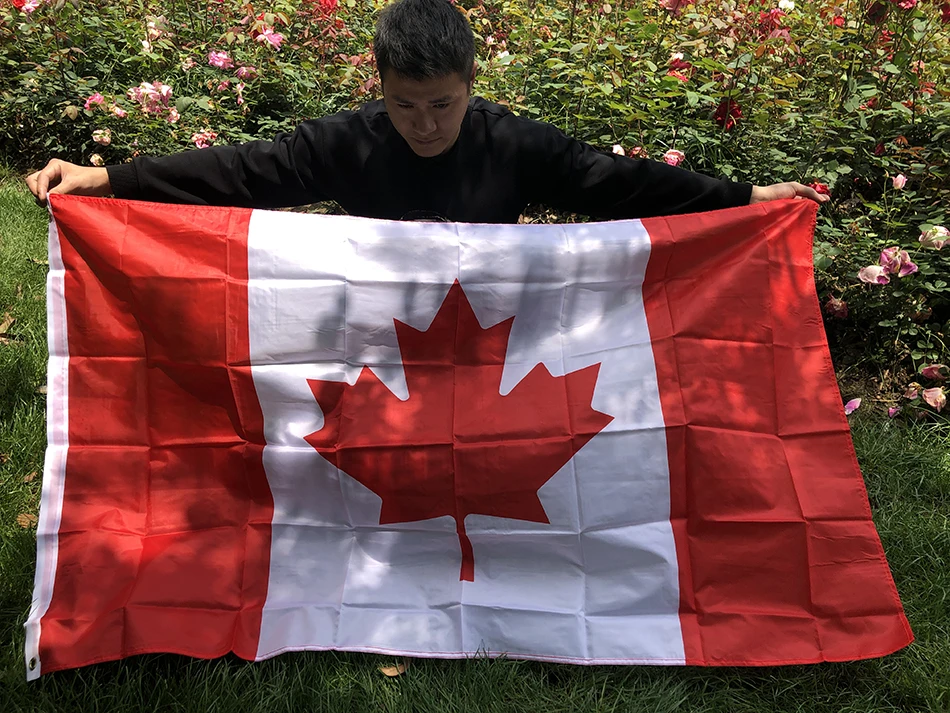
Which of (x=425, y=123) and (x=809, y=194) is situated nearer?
(x=425, y=123)

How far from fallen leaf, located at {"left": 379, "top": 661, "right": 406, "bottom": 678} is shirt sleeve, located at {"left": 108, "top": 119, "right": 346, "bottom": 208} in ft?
4.16

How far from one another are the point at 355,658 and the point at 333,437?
551 millimetres

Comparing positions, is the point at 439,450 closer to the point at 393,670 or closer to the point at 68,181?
the point at 393,670

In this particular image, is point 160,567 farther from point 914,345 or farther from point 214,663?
point 914,345

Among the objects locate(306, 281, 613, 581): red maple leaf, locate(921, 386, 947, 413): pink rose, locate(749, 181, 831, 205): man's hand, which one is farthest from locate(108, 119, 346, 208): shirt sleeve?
locate(921, 386, 947, 413): pink rose

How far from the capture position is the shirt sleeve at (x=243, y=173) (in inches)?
80.4

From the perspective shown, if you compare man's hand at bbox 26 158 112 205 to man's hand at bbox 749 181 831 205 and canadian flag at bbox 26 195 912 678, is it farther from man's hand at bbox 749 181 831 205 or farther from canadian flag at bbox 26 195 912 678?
man's hand at bbox 749 181 831 205

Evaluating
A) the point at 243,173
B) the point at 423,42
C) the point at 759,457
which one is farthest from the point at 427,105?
the point at 759,457

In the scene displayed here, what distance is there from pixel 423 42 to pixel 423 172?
44 centimetres

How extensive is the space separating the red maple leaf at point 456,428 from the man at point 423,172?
0.39m

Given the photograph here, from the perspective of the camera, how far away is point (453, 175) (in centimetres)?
224

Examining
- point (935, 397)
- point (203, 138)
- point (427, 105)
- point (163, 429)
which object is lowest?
point (163, 429)

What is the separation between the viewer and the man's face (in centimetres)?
192

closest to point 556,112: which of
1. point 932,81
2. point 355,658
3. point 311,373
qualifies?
point 932,81
